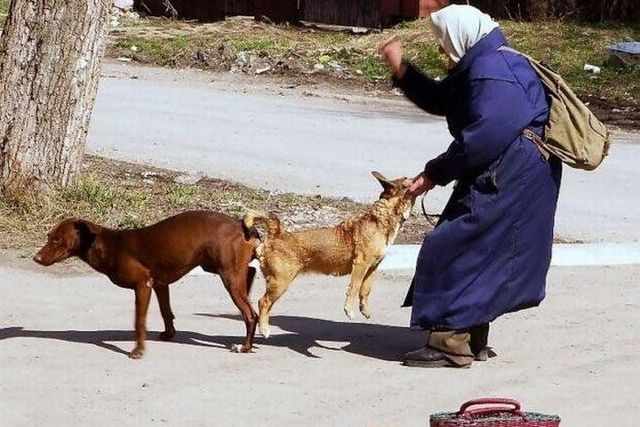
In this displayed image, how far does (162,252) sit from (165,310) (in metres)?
0.46

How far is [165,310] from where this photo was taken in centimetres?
718

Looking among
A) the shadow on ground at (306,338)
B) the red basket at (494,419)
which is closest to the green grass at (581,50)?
the shadow on ground at (306,338)

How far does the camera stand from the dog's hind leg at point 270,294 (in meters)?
6.95

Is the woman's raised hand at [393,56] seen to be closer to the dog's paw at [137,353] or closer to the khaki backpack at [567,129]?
the khaki backpack at [567,129]

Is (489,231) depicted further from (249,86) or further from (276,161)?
(249,86)

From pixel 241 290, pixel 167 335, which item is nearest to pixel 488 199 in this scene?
pixel 241 290

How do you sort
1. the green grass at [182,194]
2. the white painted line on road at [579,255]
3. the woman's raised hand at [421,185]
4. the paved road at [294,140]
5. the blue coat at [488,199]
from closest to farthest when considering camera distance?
the blue coat at [488,199] → the woman's raised hand at [421,185] → the white painted line on road at [579,255] → the green grass at [182,194] → the paved road at [294,140]

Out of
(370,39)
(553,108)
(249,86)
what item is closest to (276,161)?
(249,86)

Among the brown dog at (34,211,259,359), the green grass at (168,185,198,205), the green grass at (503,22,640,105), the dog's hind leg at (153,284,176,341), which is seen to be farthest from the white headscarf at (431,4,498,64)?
the green grass at (503,22,640,105)

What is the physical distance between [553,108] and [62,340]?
269 cm

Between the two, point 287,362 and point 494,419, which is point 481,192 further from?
point 494,419

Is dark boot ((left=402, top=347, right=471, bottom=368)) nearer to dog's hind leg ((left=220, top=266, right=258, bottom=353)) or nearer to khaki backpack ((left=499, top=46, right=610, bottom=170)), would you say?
dog's hind leg ((left=220, top=266, right=258, bottom=353))

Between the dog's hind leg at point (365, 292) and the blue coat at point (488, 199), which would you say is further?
the dog's hind leg at point (365, 292)

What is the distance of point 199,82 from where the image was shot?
63.5ft
